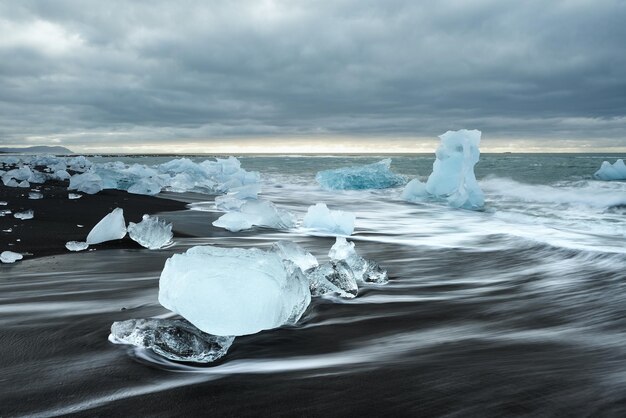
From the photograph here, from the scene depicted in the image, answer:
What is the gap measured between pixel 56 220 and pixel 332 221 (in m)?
4.69

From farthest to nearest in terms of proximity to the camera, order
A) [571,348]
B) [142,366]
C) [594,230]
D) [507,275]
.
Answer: [594,230], [507,275], [571,348], [142,366]

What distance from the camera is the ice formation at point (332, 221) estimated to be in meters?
8.05

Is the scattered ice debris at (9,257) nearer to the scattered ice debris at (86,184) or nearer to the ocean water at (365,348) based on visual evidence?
the ocean water at (365,348)

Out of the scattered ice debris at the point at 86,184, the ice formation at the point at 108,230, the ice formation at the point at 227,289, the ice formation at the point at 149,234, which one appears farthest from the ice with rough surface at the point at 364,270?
the scattered ice debris at the point at 86,184

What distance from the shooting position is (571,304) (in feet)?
12.6

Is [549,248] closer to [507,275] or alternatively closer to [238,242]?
[507,275]

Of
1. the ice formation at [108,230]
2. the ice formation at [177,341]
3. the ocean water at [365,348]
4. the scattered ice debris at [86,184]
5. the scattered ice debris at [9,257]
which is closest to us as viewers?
the ocean water at [365,348]

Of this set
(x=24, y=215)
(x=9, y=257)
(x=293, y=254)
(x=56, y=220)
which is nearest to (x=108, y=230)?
(x=9, y=257)

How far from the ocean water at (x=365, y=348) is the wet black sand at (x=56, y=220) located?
2.36 feet

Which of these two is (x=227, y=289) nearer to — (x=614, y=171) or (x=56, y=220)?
(x=56, y=220)

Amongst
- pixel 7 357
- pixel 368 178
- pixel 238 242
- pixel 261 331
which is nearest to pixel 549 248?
pixel 238 242

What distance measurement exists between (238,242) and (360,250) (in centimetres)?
176

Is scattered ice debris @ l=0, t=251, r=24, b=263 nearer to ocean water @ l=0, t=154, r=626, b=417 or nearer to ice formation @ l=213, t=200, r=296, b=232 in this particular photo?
ocean water @ l=0, t=154, r=626, b=417

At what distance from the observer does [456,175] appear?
16062 mm
